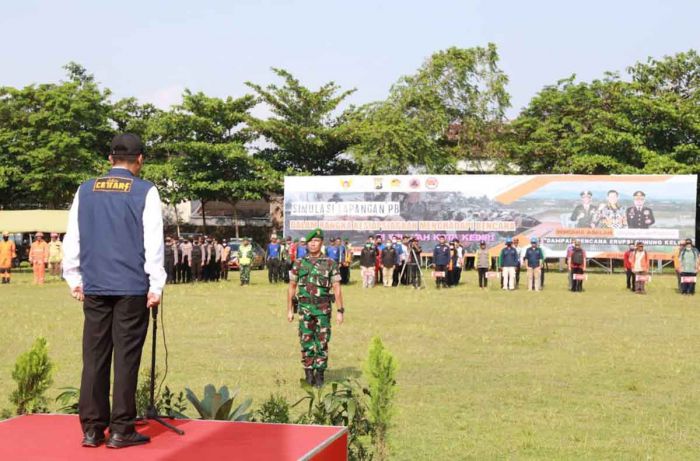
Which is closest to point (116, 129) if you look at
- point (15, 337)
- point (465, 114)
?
point (465, 114)

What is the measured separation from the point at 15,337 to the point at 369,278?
16.7m

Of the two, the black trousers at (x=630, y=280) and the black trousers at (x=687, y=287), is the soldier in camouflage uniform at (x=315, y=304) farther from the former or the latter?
the black trousers at (x=630, y=280)

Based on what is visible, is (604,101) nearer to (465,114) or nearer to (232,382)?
(465,114)

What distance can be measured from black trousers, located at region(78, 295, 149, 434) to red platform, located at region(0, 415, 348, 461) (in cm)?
21

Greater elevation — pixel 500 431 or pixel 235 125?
pixel 235 125

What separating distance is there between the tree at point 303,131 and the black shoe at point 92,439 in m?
45.0

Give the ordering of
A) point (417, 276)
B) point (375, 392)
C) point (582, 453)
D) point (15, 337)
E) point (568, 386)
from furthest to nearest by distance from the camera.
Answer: point (417, 276)
point (15, 337)
point (568, 386)
point (582, 453)
point (375, 392)

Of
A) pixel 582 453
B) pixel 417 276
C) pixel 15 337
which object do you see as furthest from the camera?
pixel 417 276

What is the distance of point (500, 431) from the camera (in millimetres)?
8492

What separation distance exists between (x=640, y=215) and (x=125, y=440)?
3802cm

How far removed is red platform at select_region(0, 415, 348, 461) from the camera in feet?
15.7

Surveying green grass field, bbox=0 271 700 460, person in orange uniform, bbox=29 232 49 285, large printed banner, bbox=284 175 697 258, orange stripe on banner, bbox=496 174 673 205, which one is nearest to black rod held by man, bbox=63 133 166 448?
green grass field, bbox=0 271 700 460

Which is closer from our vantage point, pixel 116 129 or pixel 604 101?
pixel 604 101

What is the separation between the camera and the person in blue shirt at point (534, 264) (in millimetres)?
28922
